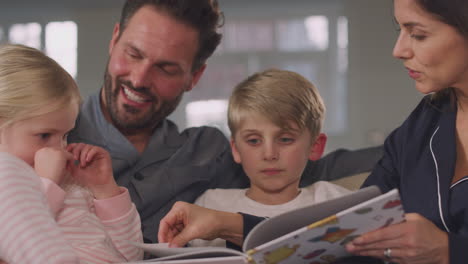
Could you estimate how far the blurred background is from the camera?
14.3 feet

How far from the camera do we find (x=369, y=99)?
14.3 ft

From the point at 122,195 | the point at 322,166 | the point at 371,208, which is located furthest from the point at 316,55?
the point at 371,208

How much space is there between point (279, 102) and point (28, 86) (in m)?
0.75

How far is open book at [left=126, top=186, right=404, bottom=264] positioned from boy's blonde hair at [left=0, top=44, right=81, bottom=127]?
1.47 ft

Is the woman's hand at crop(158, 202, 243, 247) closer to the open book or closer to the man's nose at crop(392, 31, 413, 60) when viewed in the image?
the open book


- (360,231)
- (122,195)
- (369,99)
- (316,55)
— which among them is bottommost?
(369,99)

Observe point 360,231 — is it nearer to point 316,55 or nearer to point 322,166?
point 322,166

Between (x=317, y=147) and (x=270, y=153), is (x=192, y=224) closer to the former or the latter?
(x=270, y=153)

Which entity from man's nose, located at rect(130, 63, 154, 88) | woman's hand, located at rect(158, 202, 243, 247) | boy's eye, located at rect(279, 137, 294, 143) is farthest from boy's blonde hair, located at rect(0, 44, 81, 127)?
boy's eye, located at rect(279, 137, 294, 143)

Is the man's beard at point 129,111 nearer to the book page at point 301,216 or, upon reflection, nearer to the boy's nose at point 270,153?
the boy's nose at point 270,153

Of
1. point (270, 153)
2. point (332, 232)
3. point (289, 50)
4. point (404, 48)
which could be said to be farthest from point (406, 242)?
point (289, 50)

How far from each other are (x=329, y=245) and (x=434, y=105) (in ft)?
2.22

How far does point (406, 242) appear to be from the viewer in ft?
3.37

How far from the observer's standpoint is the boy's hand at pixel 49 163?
46.3 inches
